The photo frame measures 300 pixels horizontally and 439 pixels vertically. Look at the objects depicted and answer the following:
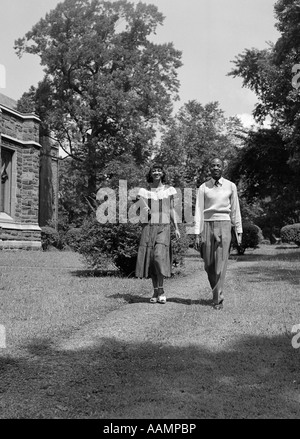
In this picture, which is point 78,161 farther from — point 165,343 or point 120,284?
point 165,343

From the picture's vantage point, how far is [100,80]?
110 ft

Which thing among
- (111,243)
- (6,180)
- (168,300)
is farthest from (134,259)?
(6,180)

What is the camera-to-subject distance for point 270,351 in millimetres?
5660

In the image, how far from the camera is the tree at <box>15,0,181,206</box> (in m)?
32.0

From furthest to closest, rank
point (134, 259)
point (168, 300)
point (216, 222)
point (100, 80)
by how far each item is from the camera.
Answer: point (100, 80) → point (134, 259) → point (168, 300) → point (216, 222)

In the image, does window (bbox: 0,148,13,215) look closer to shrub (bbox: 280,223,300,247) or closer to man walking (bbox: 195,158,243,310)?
man walking (bbox: 195,158,243,310)

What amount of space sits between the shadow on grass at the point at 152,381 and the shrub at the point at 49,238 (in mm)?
22810

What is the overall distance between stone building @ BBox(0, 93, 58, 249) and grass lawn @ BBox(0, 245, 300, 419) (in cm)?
1566

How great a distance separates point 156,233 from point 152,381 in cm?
420

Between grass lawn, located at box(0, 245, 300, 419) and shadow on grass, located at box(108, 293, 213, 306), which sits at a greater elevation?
shadow on grass, located at box(108, 293, 213, 306)

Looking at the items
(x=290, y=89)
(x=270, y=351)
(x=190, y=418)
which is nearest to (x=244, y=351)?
(x=270, y=351)

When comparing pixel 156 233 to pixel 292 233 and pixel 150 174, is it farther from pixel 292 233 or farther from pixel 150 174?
pixel 292 233

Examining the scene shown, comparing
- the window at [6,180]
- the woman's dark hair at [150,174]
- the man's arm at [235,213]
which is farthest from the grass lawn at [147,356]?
the window at [6,180]

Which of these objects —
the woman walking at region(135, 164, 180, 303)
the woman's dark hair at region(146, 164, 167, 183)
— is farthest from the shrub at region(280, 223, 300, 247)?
the woman walking at region(135, 164, 180, 303)
